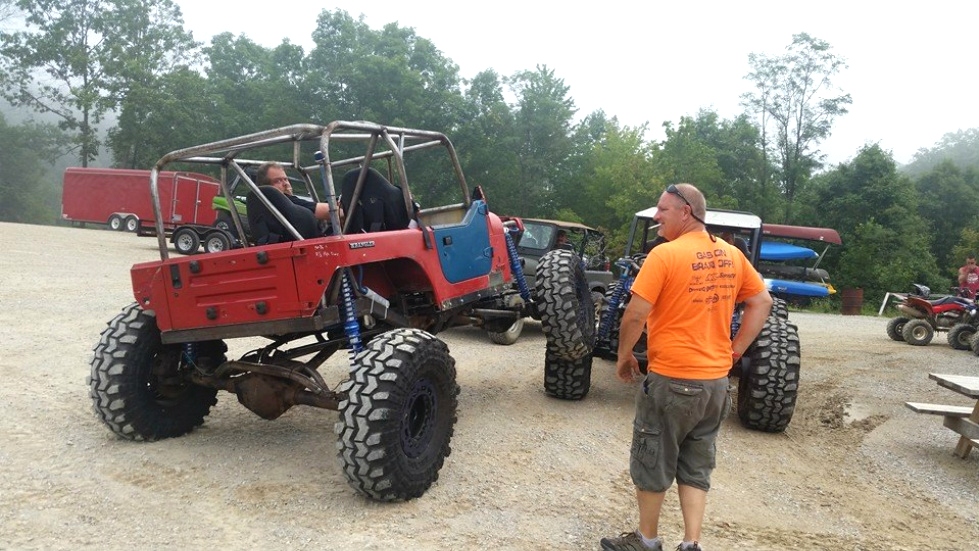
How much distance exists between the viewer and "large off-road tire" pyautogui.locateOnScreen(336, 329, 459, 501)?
3588mm

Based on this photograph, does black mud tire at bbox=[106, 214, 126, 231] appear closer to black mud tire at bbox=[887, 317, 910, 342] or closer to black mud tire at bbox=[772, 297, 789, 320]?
black mud tire at bbox=[887, 317, 910, 342]

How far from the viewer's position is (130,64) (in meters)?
40.7

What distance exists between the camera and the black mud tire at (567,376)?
6281mm

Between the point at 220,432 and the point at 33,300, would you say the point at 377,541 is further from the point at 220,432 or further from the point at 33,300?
the point at 33,300

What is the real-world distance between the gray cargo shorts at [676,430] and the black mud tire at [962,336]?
12.0 meters

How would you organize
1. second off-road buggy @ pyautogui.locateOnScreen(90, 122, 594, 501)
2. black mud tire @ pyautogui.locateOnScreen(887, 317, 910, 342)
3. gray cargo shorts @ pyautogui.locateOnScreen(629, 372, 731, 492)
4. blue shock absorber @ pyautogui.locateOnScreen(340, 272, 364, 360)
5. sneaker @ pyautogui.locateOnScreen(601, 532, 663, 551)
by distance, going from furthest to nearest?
black mud tire @ pyautogui.locateOnScreen(887, 317, 910, 342) < blue shock absorber @ pyautogui.locateOnScreen(340, 272, 364, 360) < second off-road buggy @ pyautogui.locateOnScreen(90, 122, 594, 501) < sneaker @ pyautogui.locateOnScreen(601, 532, 663, 551) < gray cargo shorts @ pyautogui.locateOnScreen(629, 372, 731, 492)

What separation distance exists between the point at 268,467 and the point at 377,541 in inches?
50.3

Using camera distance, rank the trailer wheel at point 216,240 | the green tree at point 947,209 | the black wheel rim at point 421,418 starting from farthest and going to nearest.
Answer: the green tree at point 947,209 → the trailer wheel at point 216,240 → the black wheel rim at point 421,418

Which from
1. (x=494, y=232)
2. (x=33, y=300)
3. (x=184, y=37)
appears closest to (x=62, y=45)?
(x=184, y=37)

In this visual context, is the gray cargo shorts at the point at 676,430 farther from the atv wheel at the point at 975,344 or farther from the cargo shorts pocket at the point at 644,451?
the atv wheel at the point at 975,344

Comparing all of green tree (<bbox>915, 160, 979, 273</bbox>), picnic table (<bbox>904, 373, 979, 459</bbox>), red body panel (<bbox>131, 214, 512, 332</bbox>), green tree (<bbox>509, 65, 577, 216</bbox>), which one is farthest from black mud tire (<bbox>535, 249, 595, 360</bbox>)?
green tree (<bbox>915, 160, 979, 273</bbox>)

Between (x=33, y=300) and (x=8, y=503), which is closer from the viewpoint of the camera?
(x=8, y=503)

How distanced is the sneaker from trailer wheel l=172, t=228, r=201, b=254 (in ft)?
54.7

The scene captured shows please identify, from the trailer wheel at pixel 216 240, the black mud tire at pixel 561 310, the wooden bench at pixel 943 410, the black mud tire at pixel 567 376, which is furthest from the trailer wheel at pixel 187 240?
the wooden bench at pixel 943 410
